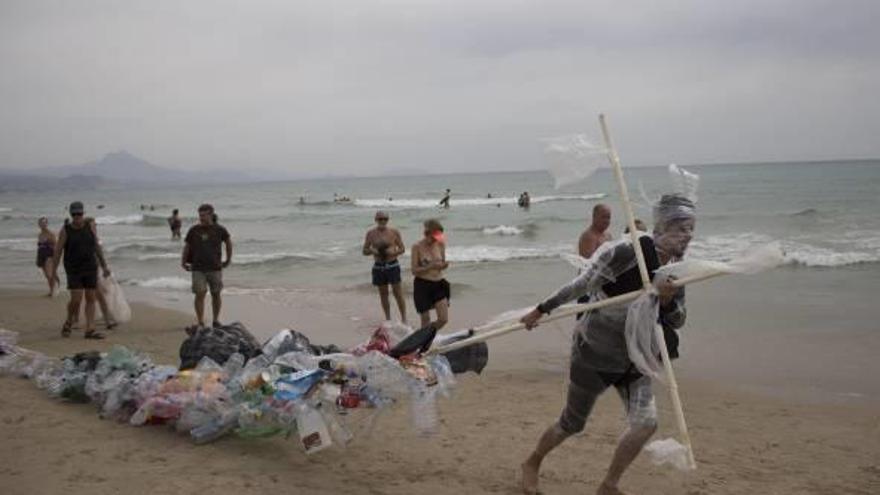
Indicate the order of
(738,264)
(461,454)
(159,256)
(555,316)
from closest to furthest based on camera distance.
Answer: (738,264)
(555,316)
(461,454)
(159,256)

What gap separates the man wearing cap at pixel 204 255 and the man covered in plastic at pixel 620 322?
6056mm

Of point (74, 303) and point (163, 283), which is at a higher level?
point (74, 303)

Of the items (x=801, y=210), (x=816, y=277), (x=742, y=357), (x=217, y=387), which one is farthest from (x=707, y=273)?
(x=801, y=210)

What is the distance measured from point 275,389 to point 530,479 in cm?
164

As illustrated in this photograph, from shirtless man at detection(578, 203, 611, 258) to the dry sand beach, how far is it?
1373 mm

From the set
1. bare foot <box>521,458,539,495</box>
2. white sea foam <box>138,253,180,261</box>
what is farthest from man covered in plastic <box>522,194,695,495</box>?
white sea foam <box>138,253,180,261</box>

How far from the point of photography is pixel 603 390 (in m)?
3.68

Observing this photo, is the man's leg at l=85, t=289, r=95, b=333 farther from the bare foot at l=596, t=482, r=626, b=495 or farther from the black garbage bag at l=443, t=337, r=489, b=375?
the bare foot at l=596, t=482, r=626, b=495

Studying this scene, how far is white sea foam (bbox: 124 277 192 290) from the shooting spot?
14.4 metres

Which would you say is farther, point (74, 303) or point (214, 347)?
point (74, 303)

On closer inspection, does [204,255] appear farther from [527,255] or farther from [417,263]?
[527,255]

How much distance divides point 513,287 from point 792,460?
879 centimetres

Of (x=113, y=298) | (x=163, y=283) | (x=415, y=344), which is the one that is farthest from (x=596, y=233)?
(x=163, y=283)

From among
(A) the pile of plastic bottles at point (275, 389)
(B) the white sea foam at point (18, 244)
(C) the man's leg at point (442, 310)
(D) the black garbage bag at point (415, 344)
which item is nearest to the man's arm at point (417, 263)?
(C) the man's leg at point (442, 310)
